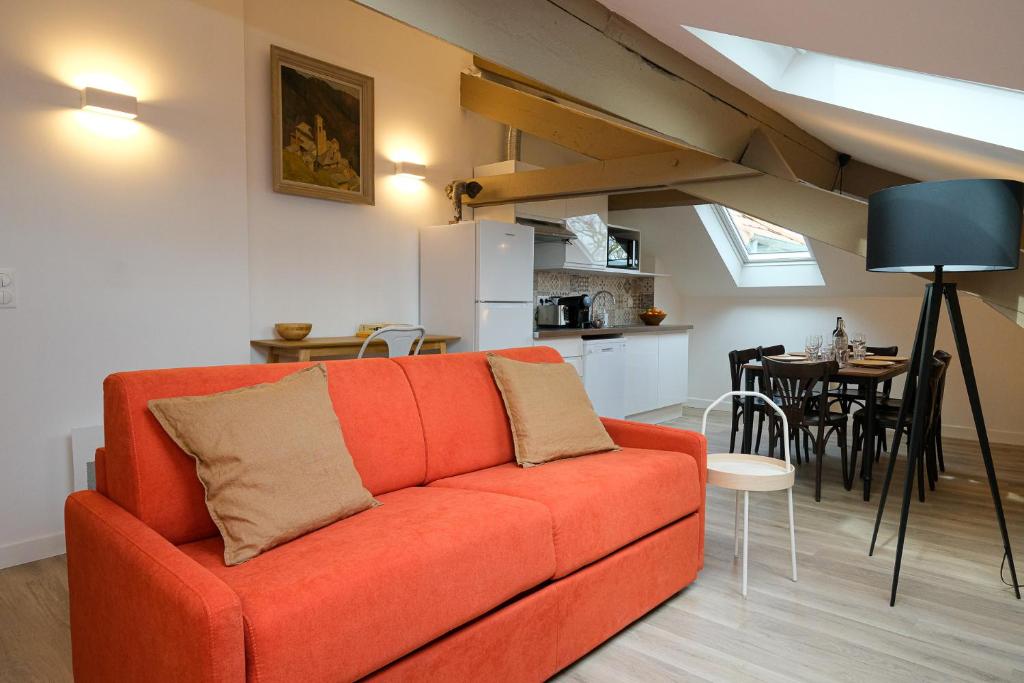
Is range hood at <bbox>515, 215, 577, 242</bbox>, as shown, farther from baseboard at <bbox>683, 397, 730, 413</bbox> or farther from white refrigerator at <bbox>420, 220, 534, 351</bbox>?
baseboard at <bbox>683, 397, 730, 413</bbox>

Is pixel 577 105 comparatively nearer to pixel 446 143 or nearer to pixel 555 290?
pixel 446 143

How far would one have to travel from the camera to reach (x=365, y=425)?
2273mm

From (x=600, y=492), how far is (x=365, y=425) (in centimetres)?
84

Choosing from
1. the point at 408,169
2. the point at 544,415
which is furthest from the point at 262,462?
the point at 408,169

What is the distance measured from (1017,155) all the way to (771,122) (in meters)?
1.50

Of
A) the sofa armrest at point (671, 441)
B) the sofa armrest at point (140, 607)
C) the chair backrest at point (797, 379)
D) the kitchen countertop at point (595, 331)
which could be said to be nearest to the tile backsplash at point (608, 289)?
the kitchen countertop at point (595, 331)

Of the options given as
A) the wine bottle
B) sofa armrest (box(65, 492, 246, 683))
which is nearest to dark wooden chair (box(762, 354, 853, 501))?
the wine bottle

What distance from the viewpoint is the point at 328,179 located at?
4652mm

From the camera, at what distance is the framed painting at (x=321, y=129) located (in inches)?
171

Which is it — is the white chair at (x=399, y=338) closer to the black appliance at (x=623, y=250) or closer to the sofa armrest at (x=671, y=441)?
the sofa armrest at (x=671, y=441)

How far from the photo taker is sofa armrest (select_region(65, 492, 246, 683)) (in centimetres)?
128

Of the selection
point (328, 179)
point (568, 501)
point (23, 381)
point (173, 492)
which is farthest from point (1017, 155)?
point (23, 381)

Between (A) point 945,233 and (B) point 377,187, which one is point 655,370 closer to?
(B) point 377,187

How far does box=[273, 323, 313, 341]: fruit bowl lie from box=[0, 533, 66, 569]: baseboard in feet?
5.21
